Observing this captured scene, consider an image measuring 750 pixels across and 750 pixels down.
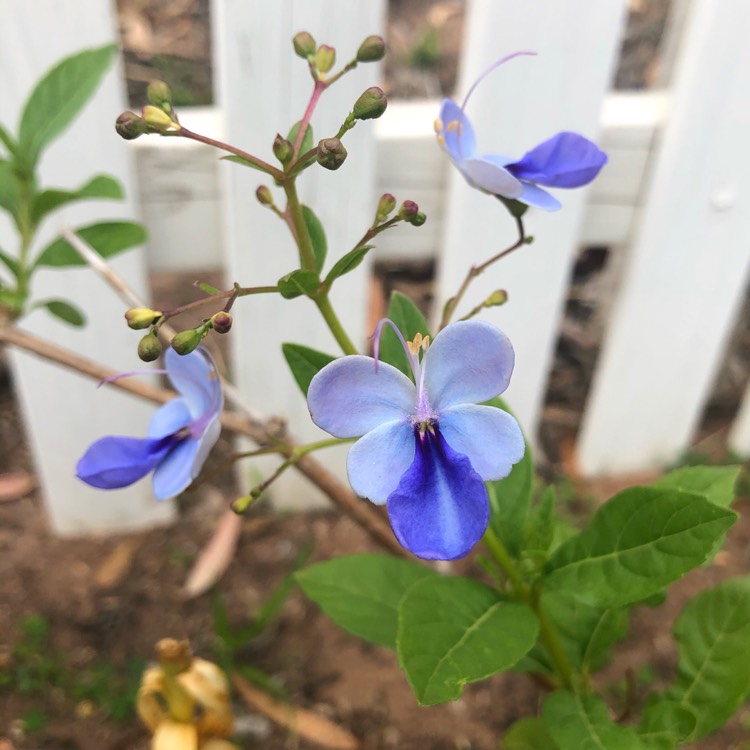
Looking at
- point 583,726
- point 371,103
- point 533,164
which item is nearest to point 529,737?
point 583,726

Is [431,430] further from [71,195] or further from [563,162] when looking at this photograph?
[71,195]

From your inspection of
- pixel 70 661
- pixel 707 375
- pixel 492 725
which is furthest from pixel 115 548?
pixel 707 375

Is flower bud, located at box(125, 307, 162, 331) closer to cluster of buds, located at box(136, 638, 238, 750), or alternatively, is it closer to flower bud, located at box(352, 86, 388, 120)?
flower bud, located at box(352, 86, 388, 120)

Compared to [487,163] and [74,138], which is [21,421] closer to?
[74,138]

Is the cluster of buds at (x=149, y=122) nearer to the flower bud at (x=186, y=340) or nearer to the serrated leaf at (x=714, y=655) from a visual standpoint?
the flower bud at (x=186, y=340)

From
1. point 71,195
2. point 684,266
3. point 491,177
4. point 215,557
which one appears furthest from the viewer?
point 215,557

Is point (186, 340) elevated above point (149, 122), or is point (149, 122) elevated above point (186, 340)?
point (149, 122)
